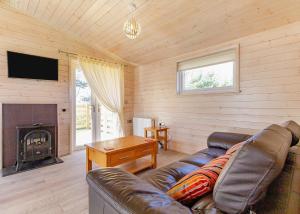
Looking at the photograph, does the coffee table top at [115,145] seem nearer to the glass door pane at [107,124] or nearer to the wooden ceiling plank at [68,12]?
the glass door pane at [107,124]

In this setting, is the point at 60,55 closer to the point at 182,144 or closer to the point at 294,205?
the point at 182,144

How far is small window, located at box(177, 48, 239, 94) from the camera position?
2.97 meters

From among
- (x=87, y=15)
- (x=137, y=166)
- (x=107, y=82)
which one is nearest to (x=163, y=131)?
(x=137, y=166)

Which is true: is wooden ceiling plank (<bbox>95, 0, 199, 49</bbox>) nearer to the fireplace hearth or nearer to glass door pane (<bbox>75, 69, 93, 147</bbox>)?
glass door pane (<bbox>75, 69, 93, 147</bbox>)

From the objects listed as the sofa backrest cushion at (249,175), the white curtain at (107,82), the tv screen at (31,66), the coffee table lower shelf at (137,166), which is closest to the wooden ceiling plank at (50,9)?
the tv screen at (31,66)

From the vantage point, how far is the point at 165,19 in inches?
105

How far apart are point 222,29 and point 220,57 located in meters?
0.54

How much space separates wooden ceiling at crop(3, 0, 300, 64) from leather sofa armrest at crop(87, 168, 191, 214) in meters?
2.32

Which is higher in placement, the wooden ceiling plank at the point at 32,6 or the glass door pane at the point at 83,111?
the wooden ceiling plank at the point at 32,6

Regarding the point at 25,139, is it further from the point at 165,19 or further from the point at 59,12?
the point at 165,19

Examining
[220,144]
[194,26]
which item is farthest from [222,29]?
[220,144]

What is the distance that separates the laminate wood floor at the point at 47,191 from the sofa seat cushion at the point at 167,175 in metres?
0.88

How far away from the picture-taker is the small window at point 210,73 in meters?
2.97

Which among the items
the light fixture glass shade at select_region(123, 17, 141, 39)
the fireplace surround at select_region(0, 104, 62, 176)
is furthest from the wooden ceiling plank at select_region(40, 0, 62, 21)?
the fireplace surround at select_region(0, 104, 62, 176)
